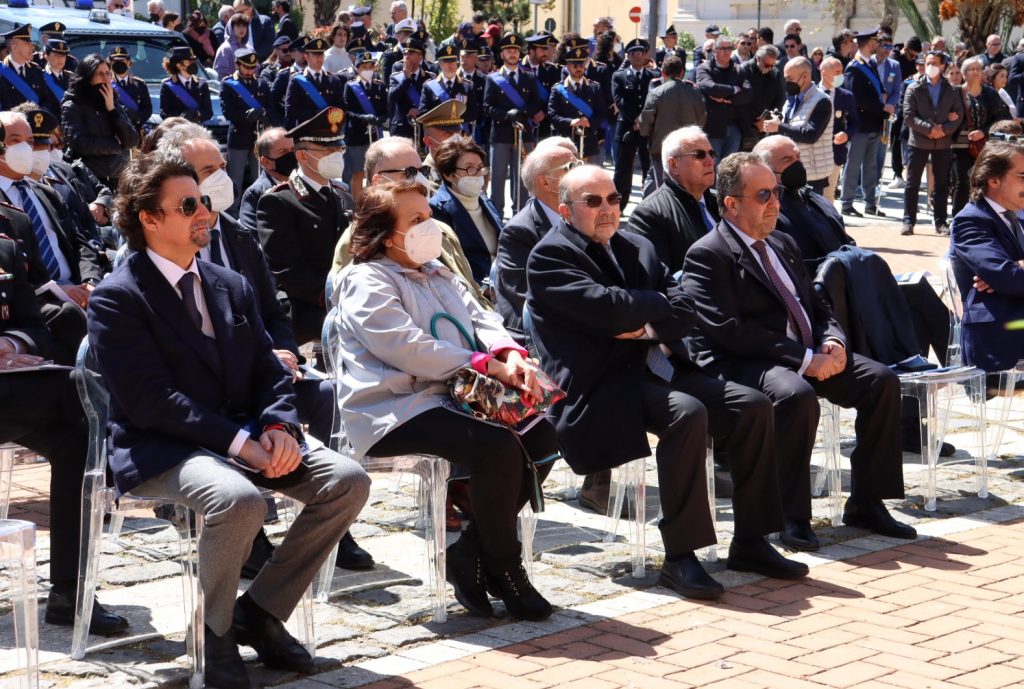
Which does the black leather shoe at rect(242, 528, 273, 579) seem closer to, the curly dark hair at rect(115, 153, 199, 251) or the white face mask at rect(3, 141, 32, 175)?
the curly dark hair at rect(115, 153, 199, 251)

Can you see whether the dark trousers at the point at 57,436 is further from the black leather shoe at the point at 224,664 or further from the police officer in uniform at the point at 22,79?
the police officer in uniform at the point at 22,79

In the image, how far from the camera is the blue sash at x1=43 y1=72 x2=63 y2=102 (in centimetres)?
1462

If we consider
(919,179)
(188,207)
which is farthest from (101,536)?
(919,179)

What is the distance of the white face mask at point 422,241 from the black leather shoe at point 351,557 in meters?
1.17

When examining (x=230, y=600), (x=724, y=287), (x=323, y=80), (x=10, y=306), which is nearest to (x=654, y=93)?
(x=323, y=80)

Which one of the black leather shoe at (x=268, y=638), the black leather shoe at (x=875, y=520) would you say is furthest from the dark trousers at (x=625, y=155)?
the black leather shoe at (x=268, y=638)

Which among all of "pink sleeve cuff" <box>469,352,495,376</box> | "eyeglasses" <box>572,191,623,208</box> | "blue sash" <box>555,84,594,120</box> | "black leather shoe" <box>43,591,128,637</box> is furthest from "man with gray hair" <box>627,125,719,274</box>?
"blue sash" <box>555,84,594,120</box>

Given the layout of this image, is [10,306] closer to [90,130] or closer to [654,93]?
[90,130]

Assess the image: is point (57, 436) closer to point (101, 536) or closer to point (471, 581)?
point (101, 536)

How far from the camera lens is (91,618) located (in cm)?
490

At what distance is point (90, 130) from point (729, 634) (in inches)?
374

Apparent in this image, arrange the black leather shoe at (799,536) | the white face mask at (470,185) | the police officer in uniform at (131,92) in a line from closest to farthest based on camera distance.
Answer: the black leather shoe at (799,536) < the white face mask at (470,185) < the police officer in uniform at (131,92)

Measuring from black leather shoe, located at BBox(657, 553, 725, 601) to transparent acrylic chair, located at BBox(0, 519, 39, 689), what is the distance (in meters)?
2.26

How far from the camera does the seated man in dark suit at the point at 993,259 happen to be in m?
7.41
